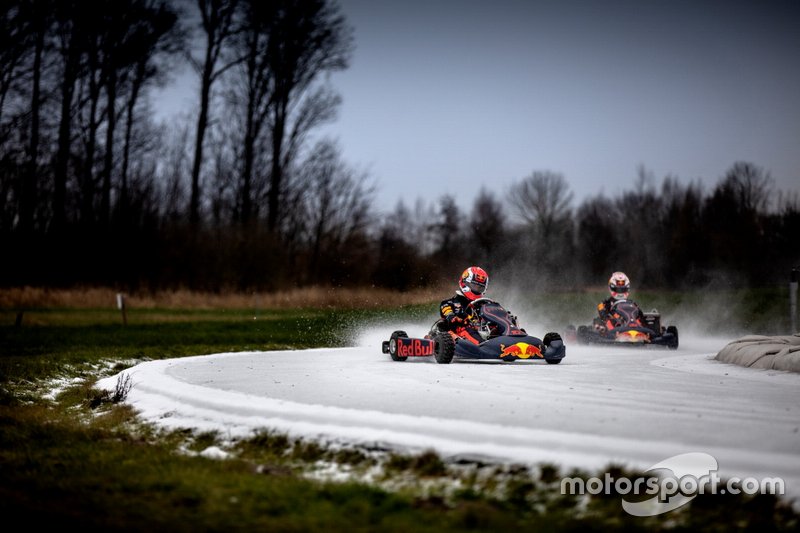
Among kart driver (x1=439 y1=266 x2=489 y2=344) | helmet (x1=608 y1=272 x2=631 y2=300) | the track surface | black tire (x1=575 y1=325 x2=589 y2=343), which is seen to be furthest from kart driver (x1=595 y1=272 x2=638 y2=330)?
the track surface

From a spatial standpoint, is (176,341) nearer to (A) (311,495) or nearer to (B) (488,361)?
(B) (488,361)

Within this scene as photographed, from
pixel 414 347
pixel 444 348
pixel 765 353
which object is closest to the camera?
pixel 765 353

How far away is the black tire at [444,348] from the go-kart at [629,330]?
7.75 meters

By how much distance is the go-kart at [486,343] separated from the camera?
15.5m

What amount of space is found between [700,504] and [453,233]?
220 ft

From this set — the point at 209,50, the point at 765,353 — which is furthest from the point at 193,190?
the point at 765,353

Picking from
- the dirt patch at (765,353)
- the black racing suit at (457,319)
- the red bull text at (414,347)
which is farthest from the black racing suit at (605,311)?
the red bull text at (414,347)

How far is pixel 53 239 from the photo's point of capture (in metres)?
40.8

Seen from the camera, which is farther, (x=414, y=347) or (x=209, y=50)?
(x=209, y=50)

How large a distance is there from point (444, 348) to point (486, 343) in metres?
0.83

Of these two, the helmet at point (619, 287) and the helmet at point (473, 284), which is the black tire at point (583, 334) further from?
the helmet at point (473, 284)

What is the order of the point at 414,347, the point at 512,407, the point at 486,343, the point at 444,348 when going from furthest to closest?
the point at 414,347 < the point at 486,343 < the point at 444,348 < the point at 512,407

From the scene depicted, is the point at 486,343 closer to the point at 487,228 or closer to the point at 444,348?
the point at 444,348

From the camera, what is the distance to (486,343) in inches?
610
